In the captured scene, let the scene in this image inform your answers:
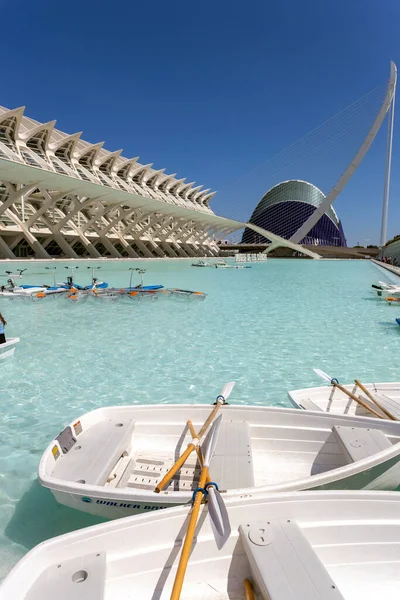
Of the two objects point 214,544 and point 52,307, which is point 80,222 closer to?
point 52,307

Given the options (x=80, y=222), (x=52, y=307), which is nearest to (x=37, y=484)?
(x=52, y=307)

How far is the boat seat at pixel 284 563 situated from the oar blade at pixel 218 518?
10 cm

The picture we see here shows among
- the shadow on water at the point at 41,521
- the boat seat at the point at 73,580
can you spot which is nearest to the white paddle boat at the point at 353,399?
the shadow on water at the point at 41,521

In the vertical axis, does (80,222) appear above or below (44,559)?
above

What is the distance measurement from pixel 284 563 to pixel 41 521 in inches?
76.8

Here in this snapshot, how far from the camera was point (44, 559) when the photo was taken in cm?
159

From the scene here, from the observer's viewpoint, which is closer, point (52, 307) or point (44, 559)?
point (44, 559)

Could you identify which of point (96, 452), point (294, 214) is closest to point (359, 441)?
point (96, 452)

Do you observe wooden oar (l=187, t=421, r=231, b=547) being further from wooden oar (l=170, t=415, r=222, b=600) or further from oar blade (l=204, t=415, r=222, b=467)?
oar blade (l=204, t=415, r=222, b=467)

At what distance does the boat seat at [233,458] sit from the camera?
2.41 meters

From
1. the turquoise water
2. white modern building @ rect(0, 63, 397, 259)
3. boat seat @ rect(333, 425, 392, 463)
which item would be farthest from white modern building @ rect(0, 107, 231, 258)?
boat seat @ rect(333, 425, 392, 463)

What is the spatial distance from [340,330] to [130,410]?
670cm

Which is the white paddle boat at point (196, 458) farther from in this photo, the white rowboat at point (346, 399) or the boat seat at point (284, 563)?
the white rowboat at point (346, 399)

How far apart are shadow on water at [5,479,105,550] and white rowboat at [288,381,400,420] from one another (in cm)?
221
